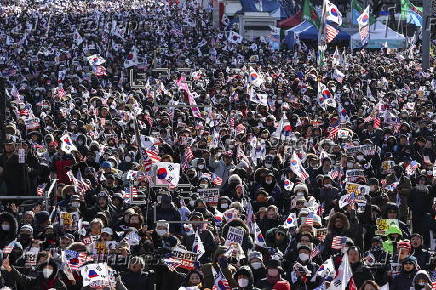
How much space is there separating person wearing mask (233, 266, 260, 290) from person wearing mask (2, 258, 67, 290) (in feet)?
5.86

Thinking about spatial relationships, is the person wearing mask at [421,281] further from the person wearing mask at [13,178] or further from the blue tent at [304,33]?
the blue tent at [304,33]

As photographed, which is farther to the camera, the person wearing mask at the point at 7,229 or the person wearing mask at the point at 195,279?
the person wearing mask at the point at 7,229

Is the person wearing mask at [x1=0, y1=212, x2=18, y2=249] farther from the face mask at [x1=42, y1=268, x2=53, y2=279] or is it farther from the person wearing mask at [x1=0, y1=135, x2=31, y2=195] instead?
the person wearing mask at [x1=0, y1=135, x2=31, y2=195]

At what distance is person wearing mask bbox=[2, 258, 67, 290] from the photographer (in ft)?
46.7

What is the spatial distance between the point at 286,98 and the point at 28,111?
6608mm

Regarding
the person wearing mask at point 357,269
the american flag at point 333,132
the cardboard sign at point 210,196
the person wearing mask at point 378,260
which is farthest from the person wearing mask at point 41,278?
the american flag at point 333,132

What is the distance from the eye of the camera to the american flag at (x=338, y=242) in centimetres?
1578

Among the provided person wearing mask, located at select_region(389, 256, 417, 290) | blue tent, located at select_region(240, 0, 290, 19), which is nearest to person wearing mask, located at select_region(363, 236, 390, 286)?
person wearing mask, located at select_region(389, 256, 417, 290)

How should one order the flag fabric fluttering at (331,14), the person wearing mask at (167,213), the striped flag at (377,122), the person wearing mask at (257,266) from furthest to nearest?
the flag fabric fluttering at (331,14) → the striped flag at (377,122) → the person wearing mask at (167,213) → the person wearing mask at (257,266)

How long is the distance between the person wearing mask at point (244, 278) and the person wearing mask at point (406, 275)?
1553 mm

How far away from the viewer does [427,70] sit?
42031 mm

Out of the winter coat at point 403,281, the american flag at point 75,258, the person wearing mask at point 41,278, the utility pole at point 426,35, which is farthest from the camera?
the utility pole at point 426,35

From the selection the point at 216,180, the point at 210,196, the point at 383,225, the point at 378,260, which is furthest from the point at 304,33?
the point at 378,260

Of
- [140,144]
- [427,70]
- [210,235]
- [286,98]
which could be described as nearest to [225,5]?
[427,70]
